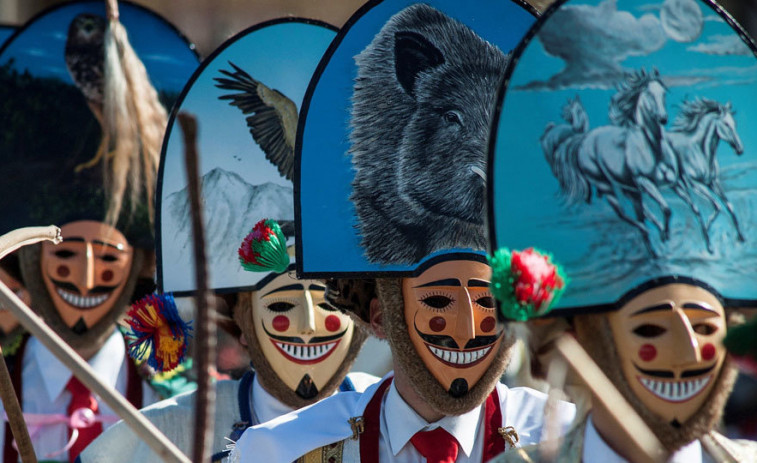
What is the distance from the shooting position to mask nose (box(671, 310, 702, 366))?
220 cm

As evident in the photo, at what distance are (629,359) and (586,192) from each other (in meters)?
0.36

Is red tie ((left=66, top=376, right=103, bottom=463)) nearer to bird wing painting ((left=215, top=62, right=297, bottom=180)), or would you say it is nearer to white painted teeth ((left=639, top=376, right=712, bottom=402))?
bird wing painting ((left=215, top=62, right=297, bottom=180))

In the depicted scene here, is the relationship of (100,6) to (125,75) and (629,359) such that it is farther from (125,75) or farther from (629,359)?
(629,359)

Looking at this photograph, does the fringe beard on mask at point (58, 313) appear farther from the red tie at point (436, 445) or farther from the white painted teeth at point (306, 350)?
the red tie at point (436, 445)

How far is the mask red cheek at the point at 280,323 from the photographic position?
3807 mm

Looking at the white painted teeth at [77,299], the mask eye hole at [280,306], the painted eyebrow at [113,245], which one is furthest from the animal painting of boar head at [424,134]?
the white painted teeth at [77,299]

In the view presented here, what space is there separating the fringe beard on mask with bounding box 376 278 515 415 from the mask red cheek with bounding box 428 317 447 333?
0.09m

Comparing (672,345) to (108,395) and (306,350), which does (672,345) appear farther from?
(306,350)

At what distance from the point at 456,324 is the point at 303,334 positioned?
0.94m

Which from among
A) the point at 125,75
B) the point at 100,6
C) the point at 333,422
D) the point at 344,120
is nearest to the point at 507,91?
the point at 344,120

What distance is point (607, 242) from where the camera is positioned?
7.30ft

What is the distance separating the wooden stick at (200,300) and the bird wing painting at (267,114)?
8.03ft

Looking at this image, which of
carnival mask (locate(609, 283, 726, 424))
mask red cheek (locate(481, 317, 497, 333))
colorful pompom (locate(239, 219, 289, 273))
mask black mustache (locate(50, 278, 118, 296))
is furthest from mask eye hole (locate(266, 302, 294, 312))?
carnival mask (locate(609, 283, 726, 424))

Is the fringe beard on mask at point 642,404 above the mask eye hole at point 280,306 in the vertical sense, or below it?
above
